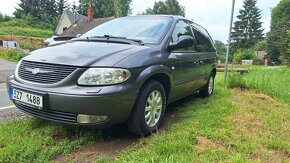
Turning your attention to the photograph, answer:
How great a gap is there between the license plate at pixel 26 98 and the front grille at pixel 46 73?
16cm

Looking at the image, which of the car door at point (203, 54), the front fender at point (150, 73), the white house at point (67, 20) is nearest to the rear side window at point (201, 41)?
the car door at point (203, 54)

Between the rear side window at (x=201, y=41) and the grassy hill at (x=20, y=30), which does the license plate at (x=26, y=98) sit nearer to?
the rear side window at (x=201, y=41)

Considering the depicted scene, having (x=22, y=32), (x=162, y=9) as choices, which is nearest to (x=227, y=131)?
(x=22, y=32)

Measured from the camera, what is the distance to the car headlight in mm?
2951

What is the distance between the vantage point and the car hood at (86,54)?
3070 mm

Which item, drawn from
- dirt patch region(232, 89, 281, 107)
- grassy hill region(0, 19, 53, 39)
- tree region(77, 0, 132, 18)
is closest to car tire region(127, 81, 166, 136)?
dirt patch region(232, 89, 281, 107)

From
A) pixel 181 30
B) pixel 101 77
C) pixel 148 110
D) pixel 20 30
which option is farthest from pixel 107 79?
pixel 20 30

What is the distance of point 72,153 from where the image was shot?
3.00 m

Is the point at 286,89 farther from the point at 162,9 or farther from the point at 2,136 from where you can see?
the point at 162,9

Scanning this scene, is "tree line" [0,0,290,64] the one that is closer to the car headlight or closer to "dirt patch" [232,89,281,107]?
"dirt patch" [232,89,281,107]

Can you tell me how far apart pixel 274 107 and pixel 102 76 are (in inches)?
152

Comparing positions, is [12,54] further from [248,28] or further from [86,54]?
[248,28]

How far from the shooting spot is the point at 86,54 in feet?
10.6

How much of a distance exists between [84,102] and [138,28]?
1810 mm
